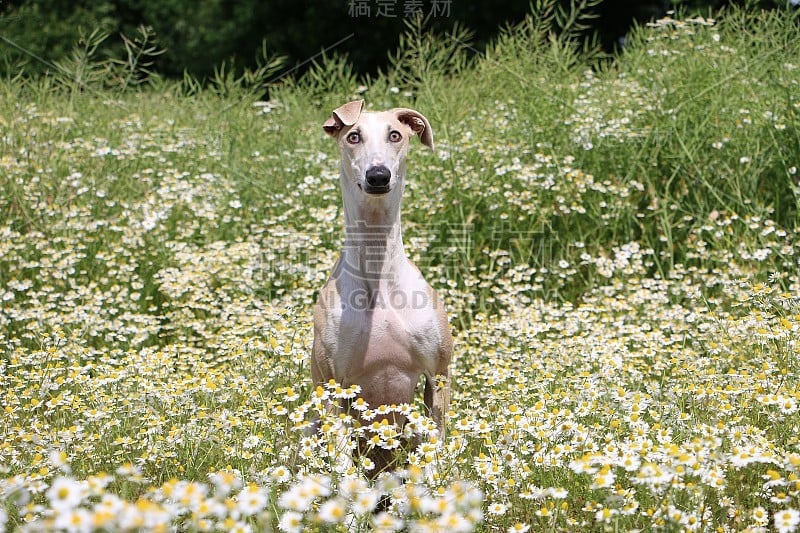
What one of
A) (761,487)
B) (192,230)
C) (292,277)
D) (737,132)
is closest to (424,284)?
(761,487)

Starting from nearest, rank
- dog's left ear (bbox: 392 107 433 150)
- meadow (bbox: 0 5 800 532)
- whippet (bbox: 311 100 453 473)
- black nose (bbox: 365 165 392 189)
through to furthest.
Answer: meadow (bbox: 0 5 800 532) < black nose (bbox: 365 165 392 189) < whippet (bbox: 311 100 453 473) < dog's left ear (bbox: 392 107 433 150)

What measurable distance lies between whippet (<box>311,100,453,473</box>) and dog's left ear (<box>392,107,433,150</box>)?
19 cm

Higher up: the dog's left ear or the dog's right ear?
the dog's left ear

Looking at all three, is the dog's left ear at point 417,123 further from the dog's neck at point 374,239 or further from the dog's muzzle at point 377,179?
the dog's muzzle at point 377,179

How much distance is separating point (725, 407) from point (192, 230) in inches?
150

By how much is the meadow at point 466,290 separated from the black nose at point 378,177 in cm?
86

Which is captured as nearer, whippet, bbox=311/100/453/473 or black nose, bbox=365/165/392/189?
black nose, bbox=365/165/392/189

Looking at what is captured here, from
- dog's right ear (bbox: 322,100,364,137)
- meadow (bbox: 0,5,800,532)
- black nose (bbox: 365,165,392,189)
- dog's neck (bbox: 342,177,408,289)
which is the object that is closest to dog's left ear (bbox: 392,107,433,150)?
dog's right ear (bbox: 322,100,364,137)

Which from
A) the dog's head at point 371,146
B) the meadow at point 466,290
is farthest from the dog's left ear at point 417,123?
the meadow at point 466,290

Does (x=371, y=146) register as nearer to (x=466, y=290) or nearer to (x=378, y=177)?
(x=378, y=177)

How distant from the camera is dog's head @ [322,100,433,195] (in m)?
3.06

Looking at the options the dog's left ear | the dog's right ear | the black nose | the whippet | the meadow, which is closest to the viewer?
the meadow

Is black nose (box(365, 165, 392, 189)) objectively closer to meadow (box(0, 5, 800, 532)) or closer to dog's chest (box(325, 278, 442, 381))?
dog's chest (box(325, 278, 442, 381))

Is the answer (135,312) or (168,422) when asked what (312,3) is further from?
(168,422)
